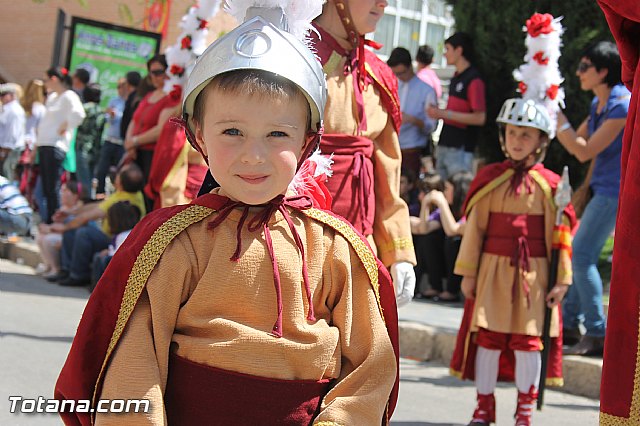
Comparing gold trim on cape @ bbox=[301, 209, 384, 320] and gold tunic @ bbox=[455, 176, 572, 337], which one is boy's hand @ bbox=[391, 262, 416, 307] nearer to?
gold trim on cape @ bbox=[301, 209, 384, 320]

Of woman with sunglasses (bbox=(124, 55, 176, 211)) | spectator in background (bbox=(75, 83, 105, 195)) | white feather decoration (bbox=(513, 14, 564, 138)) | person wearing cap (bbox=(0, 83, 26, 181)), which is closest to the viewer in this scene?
white feather decoration (bbox=(513, 14, 564, 138))

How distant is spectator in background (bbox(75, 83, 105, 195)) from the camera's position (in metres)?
13.7

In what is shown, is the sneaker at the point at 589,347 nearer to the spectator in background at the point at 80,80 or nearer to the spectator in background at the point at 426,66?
the spectator in background at the point at 426,66

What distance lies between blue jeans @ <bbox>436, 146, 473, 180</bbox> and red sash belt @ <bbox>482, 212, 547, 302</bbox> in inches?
166

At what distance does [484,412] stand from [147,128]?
4.67 metres

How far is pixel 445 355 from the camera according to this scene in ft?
25.5

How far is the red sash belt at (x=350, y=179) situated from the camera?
4270 mm

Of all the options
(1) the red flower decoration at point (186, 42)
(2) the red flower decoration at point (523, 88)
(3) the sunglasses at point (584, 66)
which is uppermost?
(3) the sunglasses at point (584, 66)

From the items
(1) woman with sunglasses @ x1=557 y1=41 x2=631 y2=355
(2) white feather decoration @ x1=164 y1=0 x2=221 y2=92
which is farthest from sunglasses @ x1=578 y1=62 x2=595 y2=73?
(2) white feather decoration @ x1=164 y1=0 x2=221 y2=92

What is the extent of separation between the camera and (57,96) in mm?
12883

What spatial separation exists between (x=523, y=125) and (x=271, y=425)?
3.79 metres

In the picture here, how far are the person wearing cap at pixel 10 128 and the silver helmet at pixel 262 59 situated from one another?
12.9 meters

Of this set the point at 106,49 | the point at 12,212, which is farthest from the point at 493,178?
the point at 106,49

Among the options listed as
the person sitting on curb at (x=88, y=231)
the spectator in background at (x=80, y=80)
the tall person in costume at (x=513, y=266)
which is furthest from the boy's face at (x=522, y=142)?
the spectator in background at (x=80, y=80)
